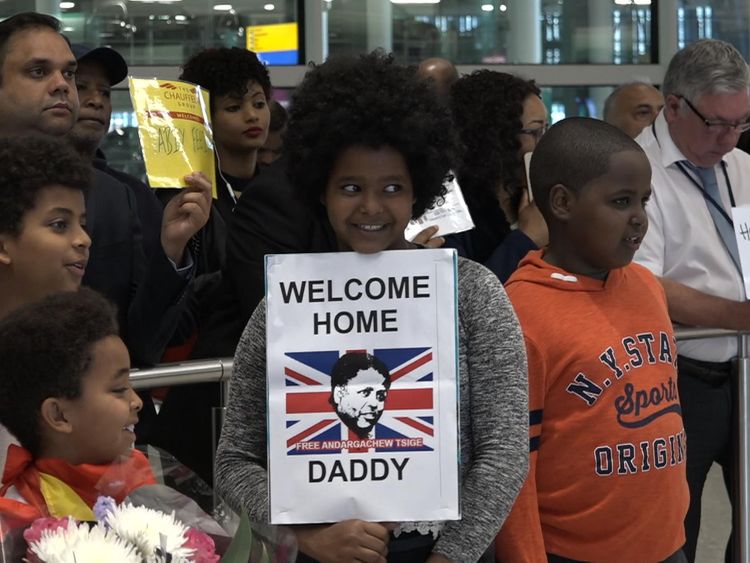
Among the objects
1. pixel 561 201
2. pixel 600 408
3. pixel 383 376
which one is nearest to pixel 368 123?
pixel 383 376

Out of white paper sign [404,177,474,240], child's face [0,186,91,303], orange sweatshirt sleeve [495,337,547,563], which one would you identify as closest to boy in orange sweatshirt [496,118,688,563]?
orange sweatshirt sleeve [495,337,547,563]

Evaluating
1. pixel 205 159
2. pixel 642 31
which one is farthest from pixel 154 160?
pixel 642 31

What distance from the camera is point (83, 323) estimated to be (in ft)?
6.55

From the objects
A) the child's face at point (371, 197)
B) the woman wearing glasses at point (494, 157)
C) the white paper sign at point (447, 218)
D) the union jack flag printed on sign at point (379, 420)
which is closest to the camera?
the union jack flag printed on sign at point (379, 420)

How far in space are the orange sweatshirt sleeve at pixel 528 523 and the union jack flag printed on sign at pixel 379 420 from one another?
45 centimetres

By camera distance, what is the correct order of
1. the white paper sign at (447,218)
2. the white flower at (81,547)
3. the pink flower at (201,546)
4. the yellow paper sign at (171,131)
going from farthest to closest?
the white paper sign at (447,218) < the yellow paper sign at (171,131) < the pink flower at (201,546) < the white flower at (81,547)

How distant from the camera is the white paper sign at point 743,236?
3.35 metres

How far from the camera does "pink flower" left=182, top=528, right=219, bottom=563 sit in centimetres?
162

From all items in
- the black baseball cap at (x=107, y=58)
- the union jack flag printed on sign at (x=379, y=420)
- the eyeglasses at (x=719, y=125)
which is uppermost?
the black baseball cap at (x=107, y=58)

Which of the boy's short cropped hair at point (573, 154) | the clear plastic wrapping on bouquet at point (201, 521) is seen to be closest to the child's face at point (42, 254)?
the clear plastic wrapping on bouquet at point (201, 521)

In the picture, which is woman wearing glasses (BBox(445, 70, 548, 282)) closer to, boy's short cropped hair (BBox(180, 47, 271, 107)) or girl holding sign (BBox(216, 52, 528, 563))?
boy's short cropped hair (BBox(180, 47, 271, 107))

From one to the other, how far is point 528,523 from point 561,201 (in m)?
0.71

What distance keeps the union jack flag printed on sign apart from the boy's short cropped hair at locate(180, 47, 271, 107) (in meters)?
1.96

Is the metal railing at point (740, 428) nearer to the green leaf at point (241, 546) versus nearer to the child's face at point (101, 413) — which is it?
the child's face at point (101, 413)
